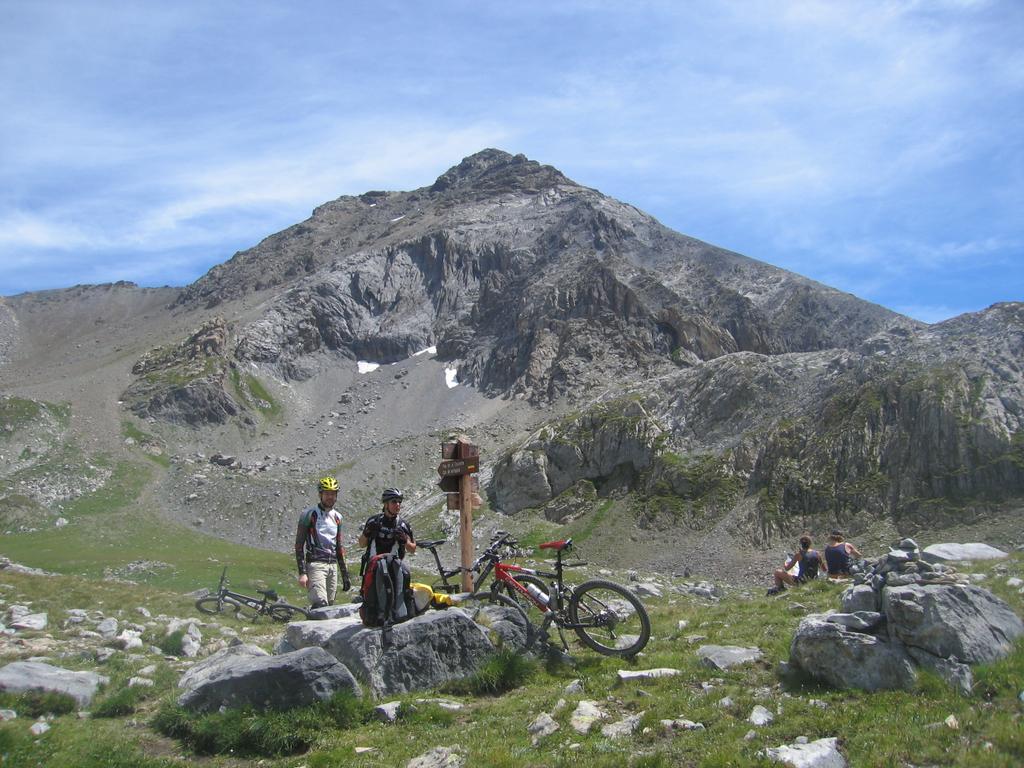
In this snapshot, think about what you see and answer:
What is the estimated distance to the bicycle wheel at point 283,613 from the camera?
21781 mm

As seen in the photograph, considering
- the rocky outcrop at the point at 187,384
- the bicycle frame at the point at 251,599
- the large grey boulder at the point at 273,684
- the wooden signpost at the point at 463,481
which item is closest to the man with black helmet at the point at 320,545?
the wooden signpost at the point at 463,481

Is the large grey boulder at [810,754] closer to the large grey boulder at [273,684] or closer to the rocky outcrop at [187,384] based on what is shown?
the large grey boulder at [273,684]

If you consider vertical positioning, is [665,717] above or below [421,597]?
below

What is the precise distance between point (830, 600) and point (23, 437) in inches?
4500

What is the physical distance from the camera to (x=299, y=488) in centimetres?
9612

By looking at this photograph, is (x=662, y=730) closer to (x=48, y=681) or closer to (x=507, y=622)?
(x=507, y=622)

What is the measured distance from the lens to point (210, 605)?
23.8 m

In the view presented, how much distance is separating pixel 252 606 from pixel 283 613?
141cm

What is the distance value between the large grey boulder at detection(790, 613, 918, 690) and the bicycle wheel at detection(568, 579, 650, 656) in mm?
2794

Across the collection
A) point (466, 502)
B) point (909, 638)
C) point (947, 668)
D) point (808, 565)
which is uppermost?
point (466, 502)

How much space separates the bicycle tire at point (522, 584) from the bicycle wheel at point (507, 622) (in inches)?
12.5

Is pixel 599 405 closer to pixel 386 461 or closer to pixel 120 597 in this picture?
pixel 386 461

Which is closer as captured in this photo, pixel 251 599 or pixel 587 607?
pixel 587 607

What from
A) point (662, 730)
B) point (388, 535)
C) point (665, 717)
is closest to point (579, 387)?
point (388, 535)
